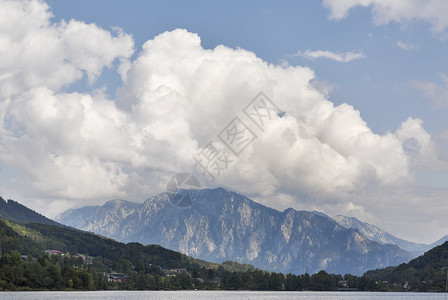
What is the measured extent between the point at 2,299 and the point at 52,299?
59.6ft

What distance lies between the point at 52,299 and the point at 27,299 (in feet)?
41.0

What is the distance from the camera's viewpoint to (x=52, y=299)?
19462 centimetres

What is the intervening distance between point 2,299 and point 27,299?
8221 millimetres

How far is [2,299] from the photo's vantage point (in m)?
183

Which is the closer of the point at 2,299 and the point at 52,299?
the point at 2,299

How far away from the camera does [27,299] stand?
184 meters
